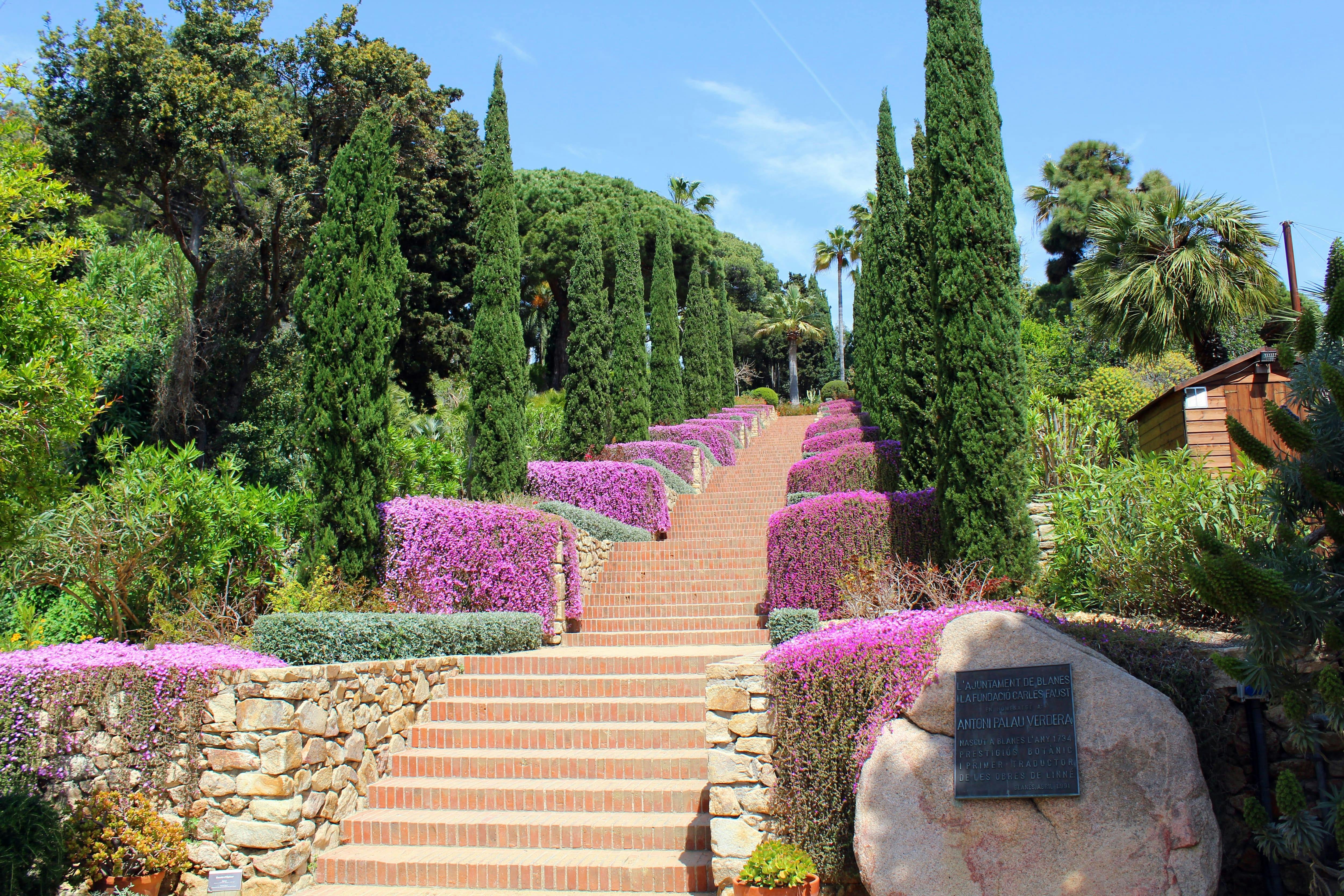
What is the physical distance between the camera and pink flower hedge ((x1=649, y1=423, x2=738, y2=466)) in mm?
23219

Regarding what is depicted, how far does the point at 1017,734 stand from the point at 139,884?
5770 millimetres

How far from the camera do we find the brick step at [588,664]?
27.6ft

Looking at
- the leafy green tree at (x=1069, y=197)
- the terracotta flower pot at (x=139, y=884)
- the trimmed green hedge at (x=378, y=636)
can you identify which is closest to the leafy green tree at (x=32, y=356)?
the trimmed green hedge at (x=378, y=636)

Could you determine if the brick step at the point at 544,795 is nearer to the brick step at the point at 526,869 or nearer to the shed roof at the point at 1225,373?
the brick step at the point at 526,869

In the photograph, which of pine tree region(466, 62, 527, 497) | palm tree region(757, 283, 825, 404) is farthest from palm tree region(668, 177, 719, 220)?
pine tree region(466, 62, 527, 497)

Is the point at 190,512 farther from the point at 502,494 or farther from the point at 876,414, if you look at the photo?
the point at 876,414

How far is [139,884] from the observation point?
5.73m

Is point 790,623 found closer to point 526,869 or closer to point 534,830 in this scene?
point 534,830

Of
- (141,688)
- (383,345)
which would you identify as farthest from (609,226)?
(141,688)

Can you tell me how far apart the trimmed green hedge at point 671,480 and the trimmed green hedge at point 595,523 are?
8.09ft

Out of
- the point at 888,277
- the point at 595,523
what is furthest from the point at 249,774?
the point at 888,277

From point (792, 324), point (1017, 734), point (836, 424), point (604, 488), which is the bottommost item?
point (1017, 734)

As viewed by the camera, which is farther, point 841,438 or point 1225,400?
point 841,438

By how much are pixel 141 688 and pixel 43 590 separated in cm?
550
